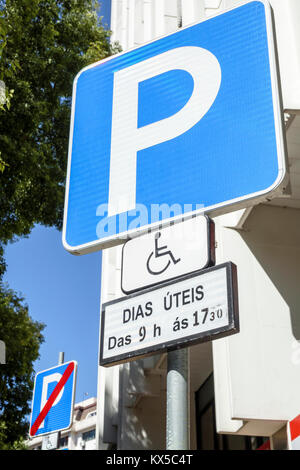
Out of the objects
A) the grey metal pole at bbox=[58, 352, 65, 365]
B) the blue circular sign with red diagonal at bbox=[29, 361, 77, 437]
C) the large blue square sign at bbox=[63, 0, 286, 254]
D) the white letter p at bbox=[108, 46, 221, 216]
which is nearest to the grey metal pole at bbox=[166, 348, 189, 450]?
the large blue square sign at bbox=[63, 0, 286, 254]

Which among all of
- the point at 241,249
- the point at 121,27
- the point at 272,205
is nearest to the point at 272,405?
the point at 241,249

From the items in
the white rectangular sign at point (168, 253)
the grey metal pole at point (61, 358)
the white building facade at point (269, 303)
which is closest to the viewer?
the white rectangular sign at point (168, 253)

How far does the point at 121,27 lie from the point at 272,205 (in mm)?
18658

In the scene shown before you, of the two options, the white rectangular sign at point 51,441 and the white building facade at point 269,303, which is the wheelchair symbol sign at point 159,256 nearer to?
the white building facade at point 269,303

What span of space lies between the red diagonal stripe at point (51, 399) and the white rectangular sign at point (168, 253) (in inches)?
142

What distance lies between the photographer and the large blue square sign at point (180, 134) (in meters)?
2.05

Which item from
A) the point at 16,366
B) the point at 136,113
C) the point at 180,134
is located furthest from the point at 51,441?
the point at 16,366

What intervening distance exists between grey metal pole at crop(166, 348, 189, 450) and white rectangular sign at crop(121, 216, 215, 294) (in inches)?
11.4

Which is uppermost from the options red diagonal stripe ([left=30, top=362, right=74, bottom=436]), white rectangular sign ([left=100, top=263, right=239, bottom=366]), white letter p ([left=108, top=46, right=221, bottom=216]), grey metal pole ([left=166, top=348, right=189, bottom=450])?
white letter p ([left=108, top=46, right=221, bottom=216])

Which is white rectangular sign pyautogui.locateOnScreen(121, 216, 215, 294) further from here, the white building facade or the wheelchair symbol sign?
the white building facade

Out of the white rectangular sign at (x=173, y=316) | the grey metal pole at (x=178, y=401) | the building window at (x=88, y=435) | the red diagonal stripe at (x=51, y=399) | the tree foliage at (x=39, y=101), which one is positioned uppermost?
the building window at (x=88, y=435)

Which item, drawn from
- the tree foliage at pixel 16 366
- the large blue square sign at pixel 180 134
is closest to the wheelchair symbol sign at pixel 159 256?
the large blue square sign at pixel 180 134

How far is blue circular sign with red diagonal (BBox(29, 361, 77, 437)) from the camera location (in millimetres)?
5102
